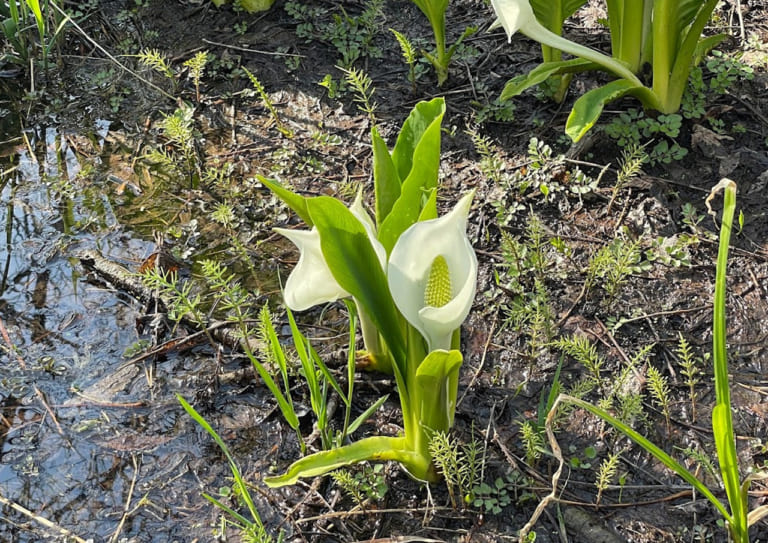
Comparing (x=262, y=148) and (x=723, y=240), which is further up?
(x=723, y=240)

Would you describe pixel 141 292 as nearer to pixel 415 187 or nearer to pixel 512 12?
pixel 415 187

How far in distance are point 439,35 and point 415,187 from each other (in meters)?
1.36

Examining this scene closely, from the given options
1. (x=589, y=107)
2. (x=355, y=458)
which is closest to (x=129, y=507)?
(x=355, y=458)

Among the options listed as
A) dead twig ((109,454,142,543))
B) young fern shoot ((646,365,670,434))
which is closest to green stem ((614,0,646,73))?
young fern shoot ((646,365,670,434))

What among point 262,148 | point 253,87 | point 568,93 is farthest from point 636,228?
point 253,87

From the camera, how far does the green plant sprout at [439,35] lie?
8.49 ft

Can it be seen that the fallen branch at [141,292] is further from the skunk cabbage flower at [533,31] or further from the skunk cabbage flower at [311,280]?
the skunk cabbage flower at [533,31]

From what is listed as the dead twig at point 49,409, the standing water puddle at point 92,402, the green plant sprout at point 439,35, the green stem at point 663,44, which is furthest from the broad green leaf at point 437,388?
the green plant sprout at point 439,35

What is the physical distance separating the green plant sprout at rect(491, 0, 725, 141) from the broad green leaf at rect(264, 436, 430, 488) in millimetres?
978

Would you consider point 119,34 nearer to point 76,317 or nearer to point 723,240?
point 76,317

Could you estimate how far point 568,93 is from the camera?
105 inches

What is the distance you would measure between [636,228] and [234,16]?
6.52ft

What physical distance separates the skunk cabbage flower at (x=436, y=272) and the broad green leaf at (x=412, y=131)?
1.07 feet

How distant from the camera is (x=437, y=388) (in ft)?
4.95
